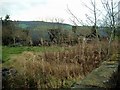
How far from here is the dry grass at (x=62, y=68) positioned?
218 inches

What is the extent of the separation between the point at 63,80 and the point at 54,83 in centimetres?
21

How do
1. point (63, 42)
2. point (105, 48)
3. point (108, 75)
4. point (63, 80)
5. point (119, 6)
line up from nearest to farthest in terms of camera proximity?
point (108, 75)
point (63, 80)
point (105, 48)
point (119, 6)
point (63, 42)

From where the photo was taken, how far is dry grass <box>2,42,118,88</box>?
18.2 ft

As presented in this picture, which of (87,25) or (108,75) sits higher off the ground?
(87,25)

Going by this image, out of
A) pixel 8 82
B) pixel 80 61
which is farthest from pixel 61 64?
pixel 8 82

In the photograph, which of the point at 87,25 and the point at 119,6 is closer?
the point at 119,6

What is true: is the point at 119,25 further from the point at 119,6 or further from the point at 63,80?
the point at 63,80

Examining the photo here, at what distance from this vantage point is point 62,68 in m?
5.84

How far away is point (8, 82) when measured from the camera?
6.42m

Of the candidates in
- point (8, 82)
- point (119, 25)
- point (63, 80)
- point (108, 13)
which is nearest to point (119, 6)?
point (108, 13)

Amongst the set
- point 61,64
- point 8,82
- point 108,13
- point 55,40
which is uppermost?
point 108,13

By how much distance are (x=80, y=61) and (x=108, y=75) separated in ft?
9.89

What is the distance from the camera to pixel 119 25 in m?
8.15

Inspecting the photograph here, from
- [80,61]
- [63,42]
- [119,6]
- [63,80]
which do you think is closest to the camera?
[63,80]
